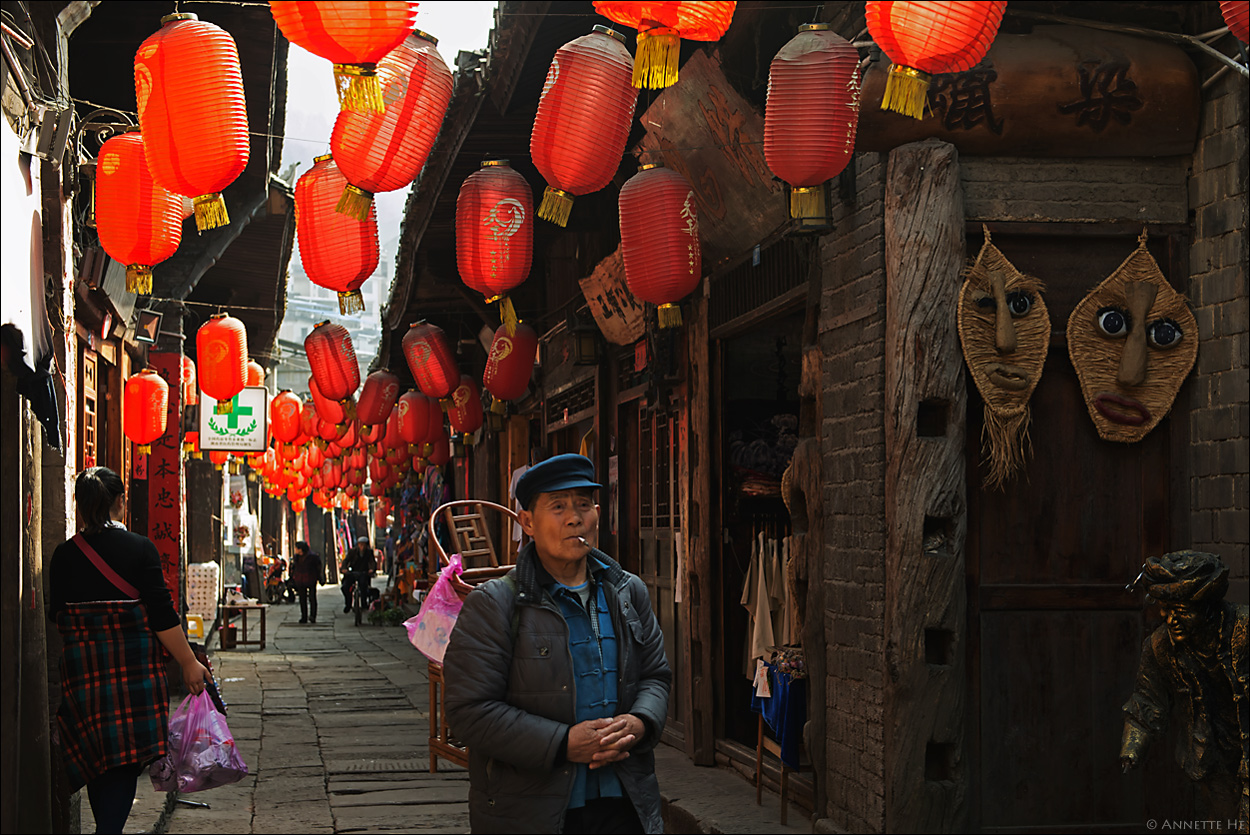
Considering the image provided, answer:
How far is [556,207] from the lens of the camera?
6.36 m

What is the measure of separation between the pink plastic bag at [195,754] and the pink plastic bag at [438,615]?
6.45ft

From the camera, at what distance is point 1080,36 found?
260 inches

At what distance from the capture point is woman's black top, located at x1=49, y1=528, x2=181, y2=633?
230 inches

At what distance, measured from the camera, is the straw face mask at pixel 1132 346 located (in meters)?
6.55

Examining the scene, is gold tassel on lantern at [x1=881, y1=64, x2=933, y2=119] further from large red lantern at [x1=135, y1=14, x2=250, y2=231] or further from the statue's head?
large red lantern at [x1=135, y1=14, x2=250, y2=231]

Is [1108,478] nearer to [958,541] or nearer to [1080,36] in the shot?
[958,541]

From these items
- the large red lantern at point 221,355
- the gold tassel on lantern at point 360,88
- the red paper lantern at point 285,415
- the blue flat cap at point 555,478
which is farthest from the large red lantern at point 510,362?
the blue flat cap at point 555,478

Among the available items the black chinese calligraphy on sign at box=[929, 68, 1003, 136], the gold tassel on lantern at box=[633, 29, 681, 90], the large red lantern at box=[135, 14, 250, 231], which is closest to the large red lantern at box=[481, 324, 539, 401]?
the large red lantern at box=[135, 14, 250, 231]

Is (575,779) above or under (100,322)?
under

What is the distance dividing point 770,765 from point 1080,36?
4.94m

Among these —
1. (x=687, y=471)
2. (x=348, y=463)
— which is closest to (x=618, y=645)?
(x=687, y=471)

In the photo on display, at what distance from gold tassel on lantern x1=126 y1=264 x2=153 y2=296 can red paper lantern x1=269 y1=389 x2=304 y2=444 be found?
41.5ft

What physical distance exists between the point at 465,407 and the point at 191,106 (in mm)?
10252

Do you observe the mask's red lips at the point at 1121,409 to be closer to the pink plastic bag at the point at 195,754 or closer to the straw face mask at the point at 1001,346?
the straw face mask at the point at 1001,346
